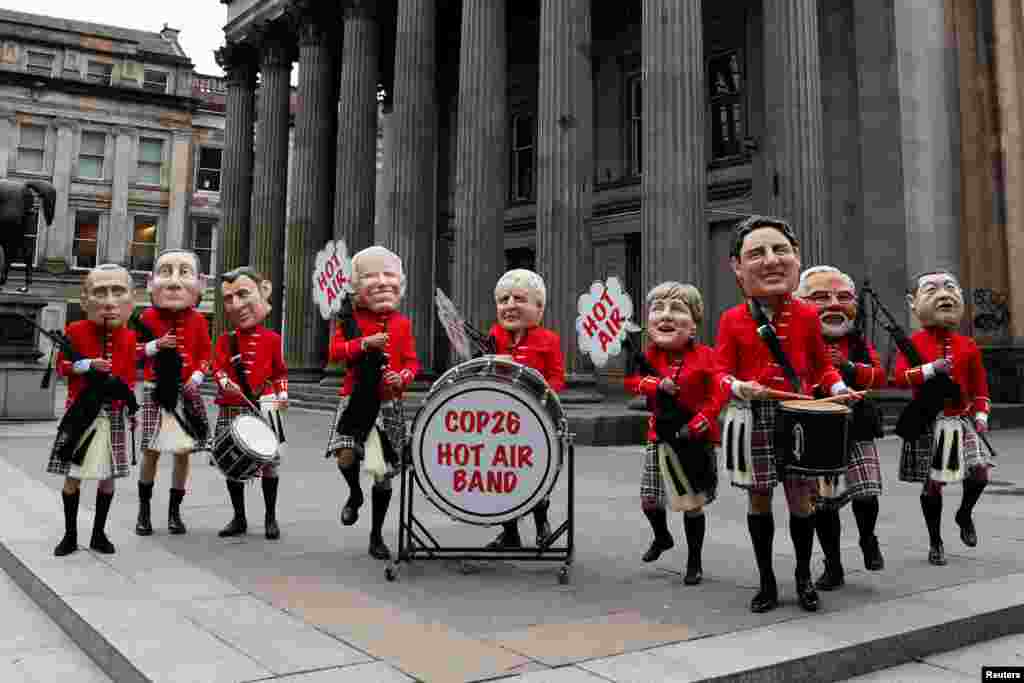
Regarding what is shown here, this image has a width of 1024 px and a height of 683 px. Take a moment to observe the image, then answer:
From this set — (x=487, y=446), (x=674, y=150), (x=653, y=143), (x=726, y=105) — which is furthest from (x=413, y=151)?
(x=487, y=446)

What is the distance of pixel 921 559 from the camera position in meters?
5.74

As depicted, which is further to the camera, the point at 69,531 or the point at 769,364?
the point at 69,531

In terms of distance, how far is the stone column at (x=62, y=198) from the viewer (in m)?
39.1


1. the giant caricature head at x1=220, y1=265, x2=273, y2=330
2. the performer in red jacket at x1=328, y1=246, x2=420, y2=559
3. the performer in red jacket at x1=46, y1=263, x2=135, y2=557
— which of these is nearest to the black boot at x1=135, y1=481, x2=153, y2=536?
the performer in red jacket at x1=46, y1=263, x2=135, y2=557

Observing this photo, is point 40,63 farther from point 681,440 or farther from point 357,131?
point 681,440

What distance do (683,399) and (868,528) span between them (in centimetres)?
154

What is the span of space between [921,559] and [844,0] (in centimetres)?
1632

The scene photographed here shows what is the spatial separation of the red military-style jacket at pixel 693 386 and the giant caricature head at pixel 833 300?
82 cm

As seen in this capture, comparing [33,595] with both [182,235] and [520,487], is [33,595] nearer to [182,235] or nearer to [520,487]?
[520,487]

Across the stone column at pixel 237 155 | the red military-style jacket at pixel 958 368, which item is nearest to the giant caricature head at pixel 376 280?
the red military-style jacket at pixel 958 368

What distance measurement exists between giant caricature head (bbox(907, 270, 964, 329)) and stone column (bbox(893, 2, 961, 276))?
40.5ft

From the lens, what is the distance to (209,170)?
43031mm

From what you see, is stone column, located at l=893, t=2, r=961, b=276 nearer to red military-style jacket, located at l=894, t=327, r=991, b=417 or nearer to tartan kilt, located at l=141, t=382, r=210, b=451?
red military-style jacket, located at l=894, t=327, r=991, b=417

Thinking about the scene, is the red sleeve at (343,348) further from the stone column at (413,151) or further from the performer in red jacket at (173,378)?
the stone column at (413,151)
